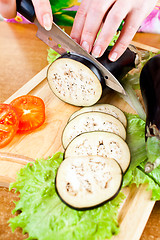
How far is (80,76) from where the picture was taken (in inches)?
93.8

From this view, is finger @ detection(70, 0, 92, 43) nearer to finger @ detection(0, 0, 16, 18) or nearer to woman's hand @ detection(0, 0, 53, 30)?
woman's hand @ detection(0, 0, 53, 30)

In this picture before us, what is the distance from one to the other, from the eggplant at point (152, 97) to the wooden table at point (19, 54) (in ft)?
4.13

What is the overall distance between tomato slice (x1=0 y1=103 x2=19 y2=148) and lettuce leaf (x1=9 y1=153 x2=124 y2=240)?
17.3 inches

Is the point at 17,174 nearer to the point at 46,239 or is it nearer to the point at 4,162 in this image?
the point at 4,162

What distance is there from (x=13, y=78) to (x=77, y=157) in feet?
5.61

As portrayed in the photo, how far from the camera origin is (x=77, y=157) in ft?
5.97

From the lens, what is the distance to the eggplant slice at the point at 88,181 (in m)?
1.62

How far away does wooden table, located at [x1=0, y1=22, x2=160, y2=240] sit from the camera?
3084 mm

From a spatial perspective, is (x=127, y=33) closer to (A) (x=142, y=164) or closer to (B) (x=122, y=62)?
(B) (x=122, y=62)

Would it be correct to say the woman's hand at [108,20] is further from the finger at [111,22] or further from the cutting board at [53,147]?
the cutting board at [53,147]

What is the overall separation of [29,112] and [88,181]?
989 mm

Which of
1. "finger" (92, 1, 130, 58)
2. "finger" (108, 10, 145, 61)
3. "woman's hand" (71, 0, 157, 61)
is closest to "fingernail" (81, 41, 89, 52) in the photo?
"woman's hand" (71, 0, 157, 61)

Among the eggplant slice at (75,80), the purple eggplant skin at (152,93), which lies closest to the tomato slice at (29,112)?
the eggplant slice at (75,80)

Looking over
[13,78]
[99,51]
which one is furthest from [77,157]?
[13,78]
